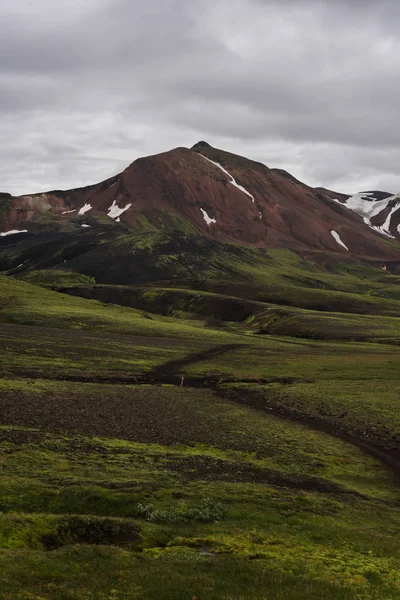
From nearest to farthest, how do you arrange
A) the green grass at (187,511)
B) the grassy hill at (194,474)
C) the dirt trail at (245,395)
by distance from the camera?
the green grass at (187,511), the grassy hill at (194,474), the dirt trail at (245,395)

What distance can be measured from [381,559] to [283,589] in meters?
7.76

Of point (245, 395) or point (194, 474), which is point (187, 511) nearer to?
point (194, 474)

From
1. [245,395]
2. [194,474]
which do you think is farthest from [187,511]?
[245,395]

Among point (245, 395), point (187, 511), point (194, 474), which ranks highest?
point (187, 511)

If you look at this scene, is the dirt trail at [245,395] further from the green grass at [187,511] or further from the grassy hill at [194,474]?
the green grass at [187,511]

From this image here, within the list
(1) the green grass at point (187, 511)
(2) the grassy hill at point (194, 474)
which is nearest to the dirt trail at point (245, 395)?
(2) the grassy hill at point (194, 474)

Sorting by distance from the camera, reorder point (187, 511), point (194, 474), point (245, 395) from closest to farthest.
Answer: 1. point (187, 511)
2. point (194, 474)
3. point (245, 395)

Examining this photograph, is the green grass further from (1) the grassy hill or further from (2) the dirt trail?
(2) the dirt trail

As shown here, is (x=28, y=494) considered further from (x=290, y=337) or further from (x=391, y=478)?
(x=290, y=337)

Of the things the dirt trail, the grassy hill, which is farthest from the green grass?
the dirt trail

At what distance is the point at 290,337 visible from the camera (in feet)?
498

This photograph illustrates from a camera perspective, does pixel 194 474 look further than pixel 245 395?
No

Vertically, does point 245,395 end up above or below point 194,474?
below

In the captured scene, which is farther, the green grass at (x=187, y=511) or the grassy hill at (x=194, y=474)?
the grassy hill at (x=194, y=474)
